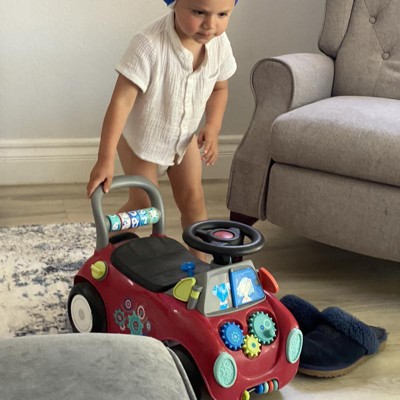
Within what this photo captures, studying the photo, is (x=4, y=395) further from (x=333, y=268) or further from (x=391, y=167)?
(x=333, y=268)

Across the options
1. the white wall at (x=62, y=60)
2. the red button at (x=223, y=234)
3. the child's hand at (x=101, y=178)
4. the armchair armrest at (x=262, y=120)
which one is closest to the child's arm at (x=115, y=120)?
the child's hand at (x=101, y=178)

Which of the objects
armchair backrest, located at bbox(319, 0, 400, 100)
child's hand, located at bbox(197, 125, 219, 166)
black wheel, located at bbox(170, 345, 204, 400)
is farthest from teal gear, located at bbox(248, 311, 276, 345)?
armchair backrest, located at bbox(319, 0, 400, 100)

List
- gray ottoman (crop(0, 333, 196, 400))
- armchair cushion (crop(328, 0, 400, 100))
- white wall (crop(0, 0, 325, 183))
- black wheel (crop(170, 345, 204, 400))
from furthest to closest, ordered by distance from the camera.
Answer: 1. white wall (crop(0, 0, 325, 183))
2. armchair cushion (crop(328, 0, 400, 100))
3. black wheel (crop(170, 345, 204, 400))
4. gray ottoman (crop(0, 333, 196, 400))

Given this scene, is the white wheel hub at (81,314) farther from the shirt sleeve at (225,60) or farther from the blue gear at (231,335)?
the shirt sleeve at (225,60)

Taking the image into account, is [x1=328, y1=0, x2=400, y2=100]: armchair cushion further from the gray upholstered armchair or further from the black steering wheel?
the black steering wheel

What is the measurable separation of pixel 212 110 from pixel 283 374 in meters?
0.75

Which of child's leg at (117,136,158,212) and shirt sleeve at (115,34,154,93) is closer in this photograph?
shirt sleeve at (115,34,154,93)

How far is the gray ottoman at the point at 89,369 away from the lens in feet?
2.33

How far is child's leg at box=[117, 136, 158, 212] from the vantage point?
1854 mm

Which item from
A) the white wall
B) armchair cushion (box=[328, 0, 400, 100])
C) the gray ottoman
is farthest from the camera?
the white wall

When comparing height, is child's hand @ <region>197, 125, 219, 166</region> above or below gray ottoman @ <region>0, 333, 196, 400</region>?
below

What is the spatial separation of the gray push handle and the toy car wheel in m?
0.10

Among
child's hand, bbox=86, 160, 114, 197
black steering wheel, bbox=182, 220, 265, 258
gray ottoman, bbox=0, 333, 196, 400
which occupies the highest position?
gray ottoman, bbox=0, 333, 196, 400

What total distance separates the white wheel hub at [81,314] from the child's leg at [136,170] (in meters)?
0.37
